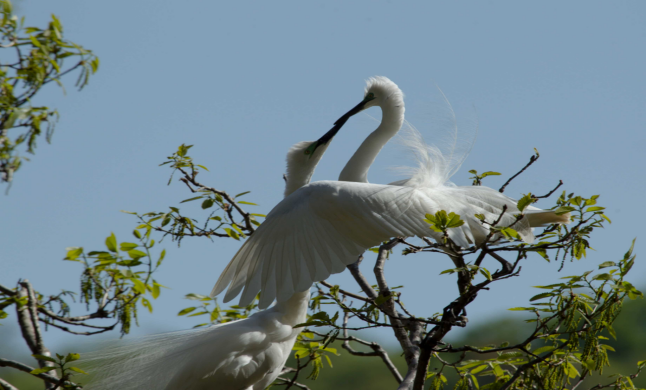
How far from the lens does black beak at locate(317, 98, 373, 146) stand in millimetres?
3295

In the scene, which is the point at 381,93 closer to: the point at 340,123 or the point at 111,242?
the point at 340,123

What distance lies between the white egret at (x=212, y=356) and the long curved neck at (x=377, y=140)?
0.93 m

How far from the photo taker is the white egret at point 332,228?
94.3 inches

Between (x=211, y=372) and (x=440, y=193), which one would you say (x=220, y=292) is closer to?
(x=211, y=372)

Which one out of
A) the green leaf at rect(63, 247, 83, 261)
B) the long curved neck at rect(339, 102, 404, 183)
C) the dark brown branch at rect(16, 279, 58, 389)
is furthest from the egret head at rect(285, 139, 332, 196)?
the dark brown branch at rect(16, 279, 58, 389)

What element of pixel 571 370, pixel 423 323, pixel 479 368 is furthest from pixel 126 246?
pixel 571 370

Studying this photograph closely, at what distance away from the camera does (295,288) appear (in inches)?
91.9

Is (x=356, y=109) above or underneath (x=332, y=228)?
above

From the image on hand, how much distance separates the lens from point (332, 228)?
2523mm

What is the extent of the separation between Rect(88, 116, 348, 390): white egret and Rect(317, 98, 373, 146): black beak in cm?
90

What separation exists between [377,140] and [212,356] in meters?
1.59

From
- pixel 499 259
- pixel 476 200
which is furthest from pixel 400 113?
pixel 499 259

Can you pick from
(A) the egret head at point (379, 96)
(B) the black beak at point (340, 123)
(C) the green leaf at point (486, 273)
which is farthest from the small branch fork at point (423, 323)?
(A) the egret head at point (379, 96)

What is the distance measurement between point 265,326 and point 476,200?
43.8 inches
